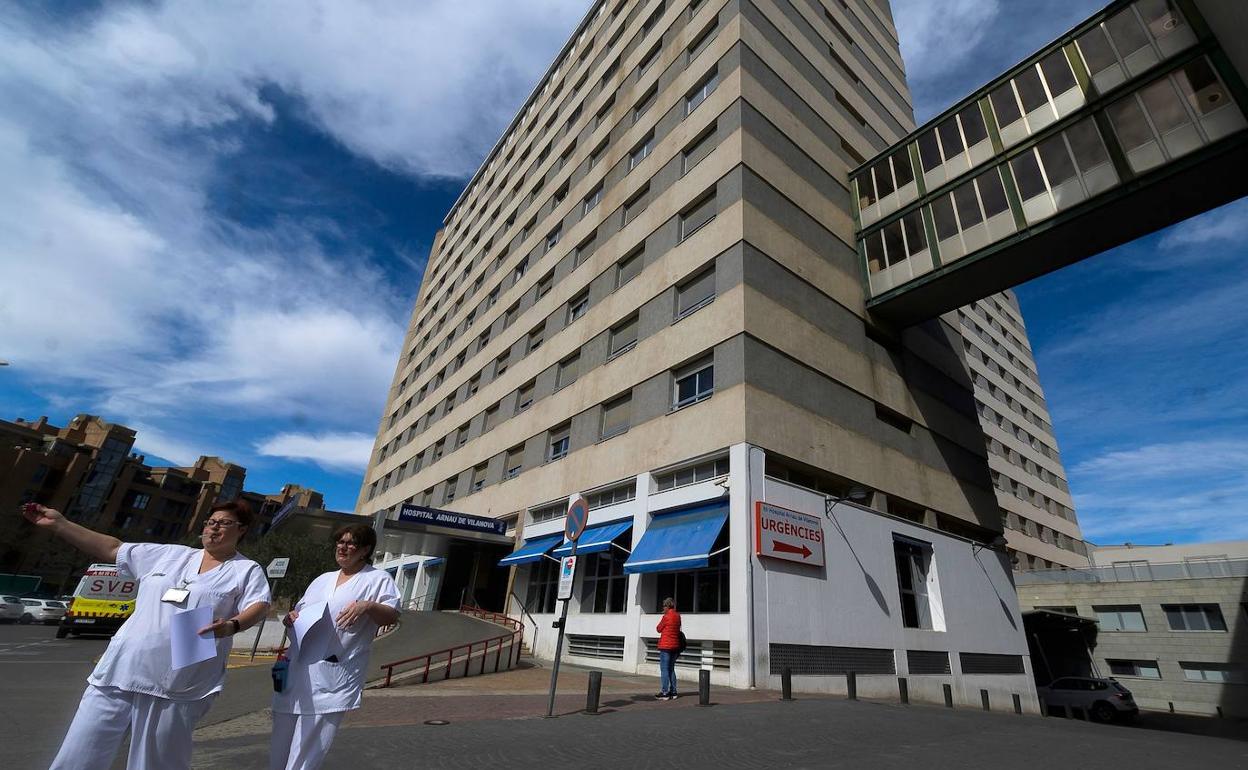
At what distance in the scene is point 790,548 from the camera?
44.5 feet

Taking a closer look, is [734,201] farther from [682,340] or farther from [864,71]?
[864,71]

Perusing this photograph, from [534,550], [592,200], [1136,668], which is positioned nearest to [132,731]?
[534,550]

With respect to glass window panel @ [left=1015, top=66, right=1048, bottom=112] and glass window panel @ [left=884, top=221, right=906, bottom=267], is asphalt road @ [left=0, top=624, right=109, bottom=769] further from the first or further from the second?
glass window panel @ [left=1015, top=66, right=1048, bottom=112]

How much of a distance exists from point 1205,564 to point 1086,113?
27.6 m

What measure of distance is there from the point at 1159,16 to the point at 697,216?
1314 centimetres

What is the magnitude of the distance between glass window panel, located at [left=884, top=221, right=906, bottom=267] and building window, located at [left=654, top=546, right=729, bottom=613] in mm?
12224

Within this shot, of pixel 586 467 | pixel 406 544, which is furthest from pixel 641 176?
pixel 406 544

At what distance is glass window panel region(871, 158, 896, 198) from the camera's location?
69.5 feet

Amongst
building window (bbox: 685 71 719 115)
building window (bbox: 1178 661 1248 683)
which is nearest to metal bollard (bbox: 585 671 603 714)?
building window (bbox: 685 71 719 115)

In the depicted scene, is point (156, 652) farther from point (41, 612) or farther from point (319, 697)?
point (41, 612)

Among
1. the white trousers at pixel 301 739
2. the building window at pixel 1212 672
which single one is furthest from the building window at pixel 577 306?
the building window at pixel 1212 672

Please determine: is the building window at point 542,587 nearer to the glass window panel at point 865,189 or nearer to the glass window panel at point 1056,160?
the glass window panel at point 865,189

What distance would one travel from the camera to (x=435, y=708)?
26.3ft

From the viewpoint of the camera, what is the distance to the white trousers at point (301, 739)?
312 cm
